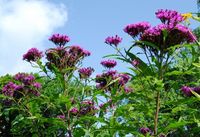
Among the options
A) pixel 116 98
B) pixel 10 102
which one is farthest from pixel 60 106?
pixel 116 98

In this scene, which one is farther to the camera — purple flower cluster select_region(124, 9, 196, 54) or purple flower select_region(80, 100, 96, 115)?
purple flower select_region(80, 100, 96, 115)

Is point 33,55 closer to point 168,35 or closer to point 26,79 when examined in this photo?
point 26,79

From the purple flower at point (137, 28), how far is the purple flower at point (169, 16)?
1.24 ft

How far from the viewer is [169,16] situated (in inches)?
271

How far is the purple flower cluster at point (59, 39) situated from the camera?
371 inches

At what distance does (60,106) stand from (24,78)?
134 cm

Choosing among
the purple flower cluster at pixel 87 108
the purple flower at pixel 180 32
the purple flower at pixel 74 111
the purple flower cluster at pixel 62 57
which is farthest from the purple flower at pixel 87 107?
the purple flower at pixel 180 32

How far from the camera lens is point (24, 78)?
33.3ft

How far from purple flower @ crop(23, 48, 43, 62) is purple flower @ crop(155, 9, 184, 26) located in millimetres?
3544

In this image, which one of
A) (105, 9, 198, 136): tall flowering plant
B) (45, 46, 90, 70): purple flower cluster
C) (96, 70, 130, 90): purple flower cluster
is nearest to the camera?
(105, 9, 198, 136): tall flowering plant

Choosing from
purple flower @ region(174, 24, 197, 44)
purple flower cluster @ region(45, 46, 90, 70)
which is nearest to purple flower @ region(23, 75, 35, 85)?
purple flower cluster @ region(45, 46, 90, 70)

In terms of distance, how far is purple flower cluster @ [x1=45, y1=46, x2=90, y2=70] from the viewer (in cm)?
898

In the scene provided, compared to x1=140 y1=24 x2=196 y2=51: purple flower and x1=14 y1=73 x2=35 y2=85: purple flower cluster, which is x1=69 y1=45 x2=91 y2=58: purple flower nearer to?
x1=14 y1=73 x2=35 y2=85: purple flower cluster

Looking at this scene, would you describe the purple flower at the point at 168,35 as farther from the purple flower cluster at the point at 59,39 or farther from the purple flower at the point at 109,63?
the purple flower at the point at 109,63
